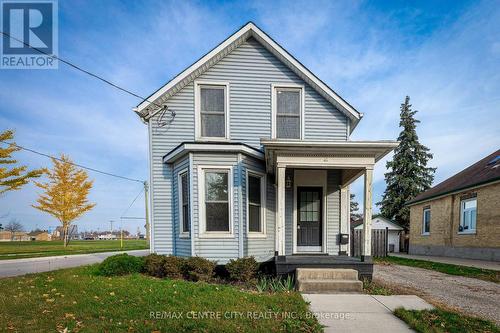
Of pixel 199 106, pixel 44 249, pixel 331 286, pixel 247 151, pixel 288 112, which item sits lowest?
pixel 44 249

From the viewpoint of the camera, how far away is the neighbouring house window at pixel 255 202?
25.3ft

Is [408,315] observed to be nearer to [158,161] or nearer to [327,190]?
[327,190]

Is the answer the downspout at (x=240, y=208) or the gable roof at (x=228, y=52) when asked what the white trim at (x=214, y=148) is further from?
the gable roof at (x=228, y=52)

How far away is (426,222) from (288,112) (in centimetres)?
1539

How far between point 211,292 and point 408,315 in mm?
3529

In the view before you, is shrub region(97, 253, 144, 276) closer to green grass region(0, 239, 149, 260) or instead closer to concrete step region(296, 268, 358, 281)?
concrete step region(296, 268, 358, 281)

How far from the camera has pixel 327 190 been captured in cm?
888

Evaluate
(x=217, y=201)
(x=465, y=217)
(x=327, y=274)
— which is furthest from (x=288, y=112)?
(x=465, y=217)

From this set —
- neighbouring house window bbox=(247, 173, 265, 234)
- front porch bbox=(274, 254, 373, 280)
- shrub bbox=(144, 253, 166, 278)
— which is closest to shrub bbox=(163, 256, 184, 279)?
shrub bbox=(144, 253, 166, 278)

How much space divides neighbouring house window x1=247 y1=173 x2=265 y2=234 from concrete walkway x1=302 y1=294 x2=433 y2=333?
276 cm

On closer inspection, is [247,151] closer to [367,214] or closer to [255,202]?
[255,202]

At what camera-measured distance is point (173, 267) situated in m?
6.69

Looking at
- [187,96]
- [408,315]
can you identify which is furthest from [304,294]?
[187,96]

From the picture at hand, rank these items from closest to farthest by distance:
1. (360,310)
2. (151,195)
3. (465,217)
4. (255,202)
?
1. (360,310)
2. (255,202)
3. (151,195)
4. (465,217)
